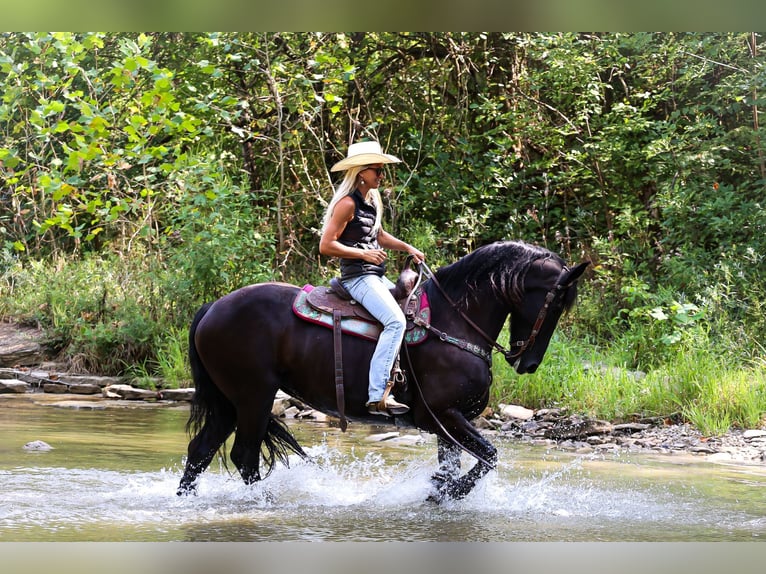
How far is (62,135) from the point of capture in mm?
18031

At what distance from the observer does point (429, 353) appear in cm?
593

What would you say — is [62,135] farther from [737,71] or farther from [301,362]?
[301,362]

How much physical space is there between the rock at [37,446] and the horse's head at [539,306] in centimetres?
410

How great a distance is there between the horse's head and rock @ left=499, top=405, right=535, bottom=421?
3770 mm

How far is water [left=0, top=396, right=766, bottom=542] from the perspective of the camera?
5.25m

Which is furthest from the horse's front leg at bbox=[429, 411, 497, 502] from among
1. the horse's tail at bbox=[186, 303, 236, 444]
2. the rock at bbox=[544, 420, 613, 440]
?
the rock at bbox=[544, 420, 613, 440]

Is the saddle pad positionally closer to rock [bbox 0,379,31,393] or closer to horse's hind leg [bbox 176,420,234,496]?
horse's hind leg [bbox 176,420,234,496]

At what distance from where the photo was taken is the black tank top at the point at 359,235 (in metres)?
5.94

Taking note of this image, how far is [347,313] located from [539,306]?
48.3 inches

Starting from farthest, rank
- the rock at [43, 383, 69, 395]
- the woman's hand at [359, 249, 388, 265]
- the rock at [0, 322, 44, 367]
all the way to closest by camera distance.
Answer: the rock at [0, 322, 44, 367] → the rock at [43, 383, 69, 395] → the woman's hand at [359, 249, 388, 265]

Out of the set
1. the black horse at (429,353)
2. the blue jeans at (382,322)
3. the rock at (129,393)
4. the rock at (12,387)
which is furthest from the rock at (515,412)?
the rock at (12,387)

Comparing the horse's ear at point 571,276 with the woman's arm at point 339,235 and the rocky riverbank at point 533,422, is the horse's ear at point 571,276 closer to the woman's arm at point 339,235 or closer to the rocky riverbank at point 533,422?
→ the woman's arm at point 339,235
